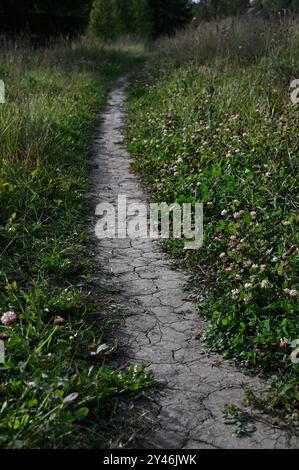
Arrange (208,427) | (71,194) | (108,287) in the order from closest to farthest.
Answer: (208,427) < (108,287) < (71,194)

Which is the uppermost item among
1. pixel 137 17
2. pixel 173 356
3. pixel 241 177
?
pixel 137 17

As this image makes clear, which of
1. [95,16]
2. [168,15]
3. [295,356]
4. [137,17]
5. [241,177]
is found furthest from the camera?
[168,15]

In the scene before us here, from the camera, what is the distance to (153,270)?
4.12 meters

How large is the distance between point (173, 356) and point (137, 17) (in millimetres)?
27802

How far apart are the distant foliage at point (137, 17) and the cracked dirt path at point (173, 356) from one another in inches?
879

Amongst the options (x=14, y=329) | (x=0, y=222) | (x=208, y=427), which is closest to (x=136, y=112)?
(x=0, y=222)

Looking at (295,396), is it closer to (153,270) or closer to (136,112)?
(153,270)

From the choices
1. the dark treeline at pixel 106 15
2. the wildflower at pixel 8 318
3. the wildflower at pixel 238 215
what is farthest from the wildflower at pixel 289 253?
the dark treeline at pixel 106 15

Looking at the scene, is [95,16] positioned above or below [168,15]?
below

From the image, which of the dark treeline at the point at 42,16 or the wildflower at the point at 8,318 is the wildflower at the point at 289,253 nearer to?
the wildflower at the point at 8,318

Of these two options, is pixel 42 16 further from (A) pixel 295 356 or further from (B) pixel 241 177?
(A) pixel 295 356

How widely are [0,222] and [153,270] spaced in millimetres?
1372

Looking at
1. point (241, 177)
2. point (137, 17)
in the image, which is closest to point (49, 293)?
point (241, 177)

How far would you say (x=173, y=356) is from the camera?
3.05m
